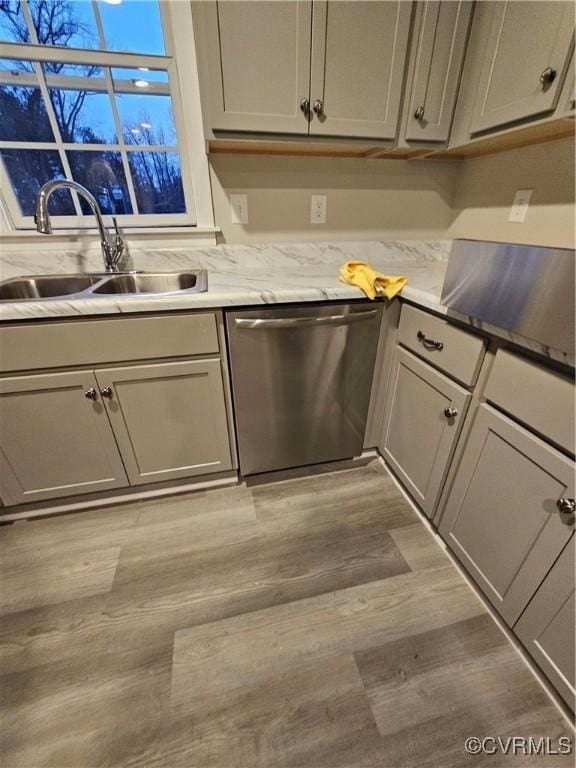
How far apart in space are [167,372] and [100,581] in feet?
2.68

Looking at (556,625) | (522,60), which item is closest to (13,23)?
(522,60)

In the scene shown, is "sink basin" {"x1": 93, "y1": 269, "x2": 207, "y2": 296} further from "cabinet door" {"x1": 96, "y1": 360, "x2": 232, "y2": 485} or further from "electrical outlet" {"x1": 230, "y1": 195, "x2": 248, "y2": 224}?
"cabinet door" {"x1": 96, "y1": 360, "x2": 232, "y2": 485}

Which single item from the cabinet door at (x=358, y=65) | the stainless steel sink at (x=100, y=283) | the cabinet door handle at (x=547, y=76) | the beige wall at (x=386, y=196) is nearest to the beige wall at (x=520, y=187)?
the beige wall at (x=386, y=196)

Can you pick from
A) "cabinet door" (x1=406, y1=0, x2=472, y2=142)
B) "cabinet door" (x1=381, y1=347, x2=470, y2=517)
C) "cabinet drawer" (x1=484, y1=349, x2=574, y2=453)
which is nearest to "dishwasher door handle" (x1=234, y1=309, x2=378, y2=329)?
"cabinet door" (x1=381, y1=347, x2=470, y2=517)

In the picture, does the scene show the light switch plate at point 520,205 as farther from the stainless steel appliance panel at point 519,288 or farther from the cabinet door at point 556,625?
the cabinet door at point 556,625

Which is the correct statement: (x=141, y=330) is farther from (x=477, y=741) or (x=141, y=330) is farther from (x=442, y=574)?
(x=477, y=741)

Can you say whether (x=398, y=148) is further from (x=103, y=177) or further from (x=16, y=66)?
(x=16, y=66)

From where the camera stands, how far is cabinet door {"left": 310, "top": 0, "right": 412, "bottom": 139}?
3.74ft

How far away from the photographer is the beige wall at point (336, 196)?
157cm

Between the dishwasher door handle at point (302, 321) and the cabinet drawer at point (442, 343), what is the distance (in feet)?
0.50

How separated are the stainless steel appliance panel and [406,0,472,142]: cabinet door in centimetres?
77

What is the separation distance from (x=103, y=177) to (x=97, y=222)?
27 cm

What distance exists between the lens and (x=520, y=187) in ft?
4.66

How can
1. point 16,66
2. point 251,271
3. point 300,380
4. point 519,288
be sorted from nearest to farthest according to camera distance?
point 519,288 → point 16,66 → point 300,380 → point 251,271
